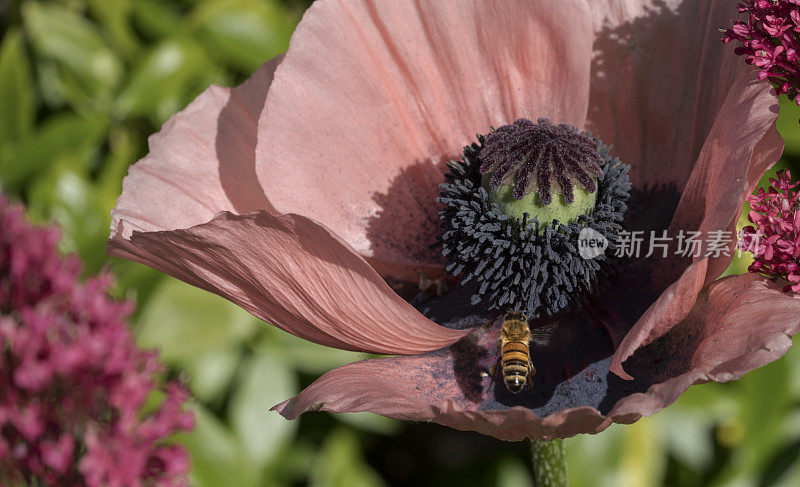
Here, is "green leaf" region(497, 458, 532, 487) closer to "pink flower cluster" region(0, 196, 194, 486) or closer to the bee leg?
the bee leg

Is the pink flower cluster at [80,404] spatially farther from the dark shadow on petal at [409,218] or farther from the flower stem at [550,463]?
the flower stem at [550,463]

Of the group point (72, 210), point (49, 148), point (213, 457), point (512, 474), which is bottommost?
point (213, 457)

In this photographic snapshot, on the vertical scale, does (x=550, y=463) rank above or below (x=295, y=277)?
below

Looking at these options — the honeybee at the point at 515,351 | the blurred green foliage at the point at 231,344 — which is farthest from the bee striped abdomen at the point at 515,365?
the blurred green foliage at the point at 231,344

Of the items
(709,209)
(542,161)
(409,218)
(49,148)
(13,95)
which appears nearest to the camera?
(709,209)

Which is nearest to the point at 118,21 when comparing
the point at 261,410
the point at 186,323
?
the point at 186,323

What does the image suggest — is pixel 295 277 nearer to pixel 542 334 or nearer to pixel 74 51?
pixel 542 334

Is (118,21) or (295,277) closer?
(295,277)

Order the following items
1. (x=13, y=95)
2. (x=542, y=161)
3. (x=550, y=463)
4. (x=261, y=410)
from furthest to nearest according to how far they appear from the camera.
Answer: (x=13, y=95) → (x=261, y=410) → (x=550, y=463) → (x=542, y=161)

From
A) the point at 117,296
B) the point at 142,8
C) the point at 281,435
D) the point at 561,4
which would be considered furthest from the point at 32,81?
the point at 561,4
